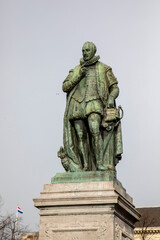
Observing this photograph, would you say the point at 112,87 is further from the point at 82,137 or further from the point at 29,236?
the point at 29,236

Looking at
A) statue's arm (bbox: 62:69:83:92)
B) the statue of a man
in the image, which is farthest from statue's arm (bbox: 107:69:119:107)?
statue's arm (bbox: 62:69:83:92)

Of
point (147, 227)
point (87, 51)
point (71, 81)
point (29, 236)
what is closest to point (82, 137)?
point (71, 81)

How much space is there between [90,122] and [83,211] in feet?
6.71

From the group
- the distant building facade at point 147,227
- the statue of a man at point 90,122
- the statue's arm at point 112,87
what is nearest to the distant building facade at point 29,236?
the distant building facade at point 147,227

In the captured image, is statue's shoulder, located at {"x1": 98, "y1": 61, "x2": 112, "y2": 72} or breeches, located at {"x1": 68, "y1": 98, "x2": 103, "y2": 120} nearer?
breeches, located at {"x1": 68, "y1": 98, "x2": 103, "y2": 120}

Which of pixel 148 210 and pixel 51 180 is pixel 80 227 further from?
pixel 148 210

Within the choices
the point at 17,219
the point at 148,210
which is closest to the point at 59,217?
the point at 17,219

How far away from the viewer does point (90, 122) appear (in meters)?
10.7

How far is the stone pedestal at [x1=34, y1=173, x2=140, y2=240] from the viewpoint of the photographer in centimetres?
952

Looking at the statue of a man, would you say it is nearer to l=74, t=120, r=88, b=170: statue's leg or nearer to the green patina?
l=74, t=120, r=88, b=170: statue's leg

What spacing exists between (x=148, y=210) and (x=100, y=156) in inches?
1903

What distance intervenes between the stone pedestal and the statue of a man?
2.38 feet

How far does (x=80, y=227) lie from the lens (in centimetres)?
964

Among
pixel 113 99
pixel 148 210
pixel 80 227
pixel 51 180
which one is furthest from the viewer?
pixel 148 210
